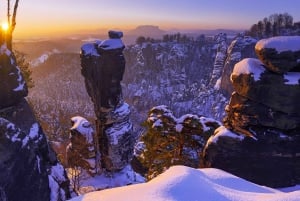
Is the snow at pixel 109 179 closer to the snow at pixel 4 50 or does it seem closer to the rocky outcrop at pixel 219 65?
the snow at pixel 4 50

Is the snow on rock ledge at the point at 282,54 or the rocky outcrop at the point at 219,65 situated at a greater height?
the snow on rock ledge at the point at 282,54

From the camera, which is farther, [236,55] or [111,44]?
[236,55]

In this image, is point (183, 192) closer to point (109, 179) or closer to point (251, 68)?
point (251, 68)

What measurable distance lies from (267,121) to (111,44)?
54.0ft

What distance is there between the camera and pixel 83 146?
2944 centimetres

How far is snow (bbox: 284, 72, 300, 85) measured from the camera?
1493cm

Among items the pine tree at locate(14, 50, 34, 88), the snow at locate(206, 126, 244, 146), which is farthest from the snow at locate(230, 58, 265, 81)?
the pine tree at locate(14, 50, 34, 88)

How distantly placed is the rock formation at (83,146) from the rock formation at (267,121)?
15666 millimetres

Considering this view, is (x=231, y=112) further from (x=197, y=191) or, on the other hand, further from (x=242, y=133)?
(x=197, y=191)


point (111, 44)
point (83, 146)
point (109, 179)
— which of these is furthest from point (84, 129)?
point (111, 44)

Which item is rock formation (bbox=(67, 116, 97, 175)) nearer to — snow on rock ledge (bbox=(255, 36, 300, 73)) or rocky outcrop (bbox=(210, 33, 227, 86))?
snow on rock ledge (bbox=(255, 36, 300, 73))

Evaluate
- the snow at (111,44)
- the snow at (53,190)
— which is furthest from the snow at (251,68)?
the snow at (111,44)

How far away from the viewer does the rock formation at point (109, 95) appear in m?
28.4

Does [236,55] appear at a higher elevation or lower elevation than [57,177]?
lower
